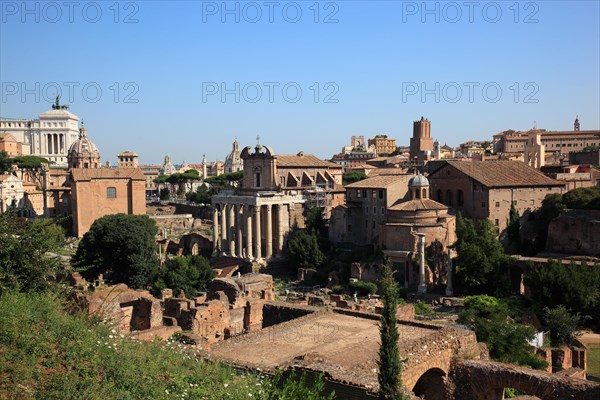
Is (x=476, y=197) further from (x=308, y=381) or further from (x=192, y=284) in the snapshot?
(x=308, y=381)

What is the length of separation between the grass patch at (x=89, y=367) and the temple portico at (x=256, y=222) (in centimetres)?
3362

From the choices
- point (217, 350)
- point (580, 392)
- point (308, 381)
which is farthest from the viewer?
point (217, 350)

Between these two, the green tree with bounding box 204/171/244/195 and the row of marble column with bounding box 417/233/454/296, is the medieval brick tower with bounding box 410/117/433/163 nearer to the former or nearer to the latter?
the green tree with bounding box 204/171/244/195

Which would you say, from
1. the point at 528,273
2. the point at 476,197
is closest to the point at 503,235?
the point at 476,197

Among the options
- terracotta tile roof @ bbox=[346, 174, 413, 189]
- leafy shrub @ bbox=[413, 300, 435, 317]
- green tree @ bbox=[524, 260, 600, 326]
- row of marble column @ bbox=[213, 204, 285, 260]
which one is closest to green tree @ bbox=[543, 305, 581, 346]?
green tree @ bbox=[524, 260, 600, 326]

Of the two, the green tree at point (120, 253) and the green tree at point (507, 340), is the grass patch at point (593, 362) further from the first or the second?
the green tree at point (120, 253)

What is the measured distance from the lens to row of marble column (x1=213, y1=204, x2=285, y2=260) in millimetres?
45625

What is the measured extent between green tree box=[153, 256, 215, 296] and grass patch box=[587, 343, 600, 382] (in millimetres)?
19604

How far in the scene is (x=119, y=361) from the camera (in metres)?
10.2

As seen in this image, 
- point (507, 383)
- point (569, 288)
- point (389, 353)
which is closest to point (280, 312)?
point (507, 383)

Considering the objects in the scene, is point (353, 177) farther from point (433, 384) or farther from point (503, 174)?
point (433, 384)

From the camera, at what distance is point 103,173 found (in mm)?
61594

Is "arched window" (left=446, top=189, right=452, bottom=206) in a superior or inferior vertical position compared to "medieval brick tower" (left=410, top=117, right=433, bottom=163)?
inferior

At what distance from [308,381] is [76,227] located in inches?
2040
